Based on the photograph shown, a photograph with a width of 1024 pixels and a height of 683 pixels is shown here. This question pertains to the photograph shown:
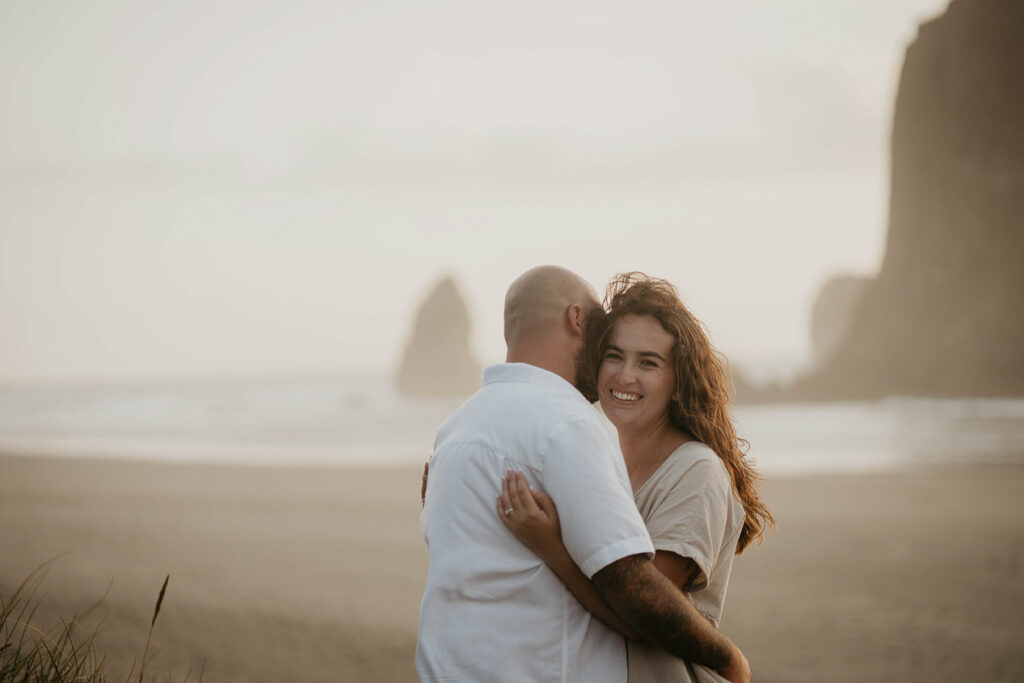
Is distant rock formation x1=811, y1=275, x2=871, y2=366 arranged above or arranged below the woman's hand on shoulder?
below

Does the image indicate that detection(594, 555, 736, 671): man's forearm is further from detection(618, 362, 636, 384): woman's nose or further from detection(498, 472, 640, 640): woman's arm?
detection(618, 362, 636, 384): woman's nose

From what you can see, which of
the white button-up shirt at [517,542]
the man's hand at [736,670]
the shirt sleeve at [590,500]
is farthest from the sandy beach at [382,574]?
the shirt sleeve at [590,500]

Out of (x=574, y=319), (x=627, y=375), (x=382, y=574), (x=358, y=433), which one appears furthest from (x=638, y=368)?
(x=358, y=433)

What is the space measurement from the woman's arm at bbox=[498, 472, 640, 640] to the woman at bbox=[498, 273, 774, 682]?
0.41 metres

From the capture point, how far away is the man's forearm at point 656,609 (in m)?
2.50

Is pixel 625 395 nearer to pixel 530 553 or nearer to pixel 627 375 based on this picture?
pixel 627 375

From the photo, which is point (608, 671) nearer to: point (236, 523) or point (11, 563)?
point (11, 563)

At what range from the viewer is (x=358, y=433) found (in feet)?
111

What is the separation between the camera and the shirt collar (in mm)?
2707

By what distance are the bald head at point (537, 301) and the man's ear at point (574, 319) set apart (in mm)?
11

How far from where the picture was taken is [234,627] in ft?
26.3

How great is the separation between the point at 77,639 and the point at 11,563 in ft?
15.1

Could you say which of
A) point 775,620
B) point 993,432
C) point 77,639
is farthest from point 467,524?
point 993,432

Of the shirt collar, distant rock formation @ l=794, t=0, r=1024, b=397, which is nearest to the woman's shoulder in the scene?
the shirt collar
